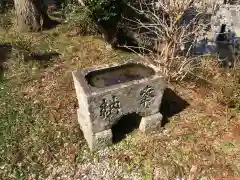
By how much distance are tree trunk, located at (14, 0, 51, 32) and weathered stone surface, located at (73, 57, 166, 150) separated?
5.21m

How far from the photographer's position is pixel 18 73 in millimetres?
7297

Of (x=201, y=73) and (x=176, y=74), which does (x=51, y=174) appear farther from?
(x=201, y=73)

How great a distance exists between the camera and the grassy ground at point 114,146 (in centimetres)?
488

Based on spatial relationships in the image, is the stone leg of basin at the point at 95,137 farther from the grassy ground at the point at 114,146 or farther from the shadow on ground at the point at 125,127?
the shadow on ground at the point at 125,127

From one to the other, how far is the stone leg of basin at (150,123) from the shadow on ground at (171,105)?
0.33 m

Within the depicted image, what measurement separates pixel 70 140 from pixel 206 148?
2.62 m

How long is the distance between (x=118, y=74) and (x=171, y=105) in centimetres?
171

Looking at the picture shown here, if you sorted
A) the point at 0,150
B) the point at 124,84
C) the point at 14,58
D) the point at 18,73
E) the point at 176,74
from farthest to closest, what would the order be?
the point at 14,58 → the point at 18,73 → the point at 176,74 → the point at 0,150 → the point at 124,84

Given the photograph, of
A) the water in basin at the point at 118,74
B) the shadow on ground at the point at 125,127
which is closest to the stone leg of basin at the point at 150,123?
the shadow on ground at the point at 125,127

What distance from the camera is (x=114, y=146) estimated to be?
208 inches

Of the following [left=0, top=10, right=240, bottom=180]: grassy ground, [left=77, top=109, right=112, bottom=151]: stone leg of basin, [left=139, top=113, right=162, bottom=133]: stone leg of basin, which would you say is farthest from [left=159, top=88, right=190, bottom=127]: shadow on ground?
[left=77, top=109, right=112, bottom=151]: stone leg of basin

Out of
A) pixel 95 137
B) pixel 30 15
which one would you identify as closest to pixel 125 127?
pixel 95 137

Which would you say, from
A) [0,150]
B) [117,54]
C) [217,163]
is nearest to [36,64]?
[117,54]

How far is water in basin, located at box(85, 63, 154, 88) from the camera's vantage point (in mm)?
4953
